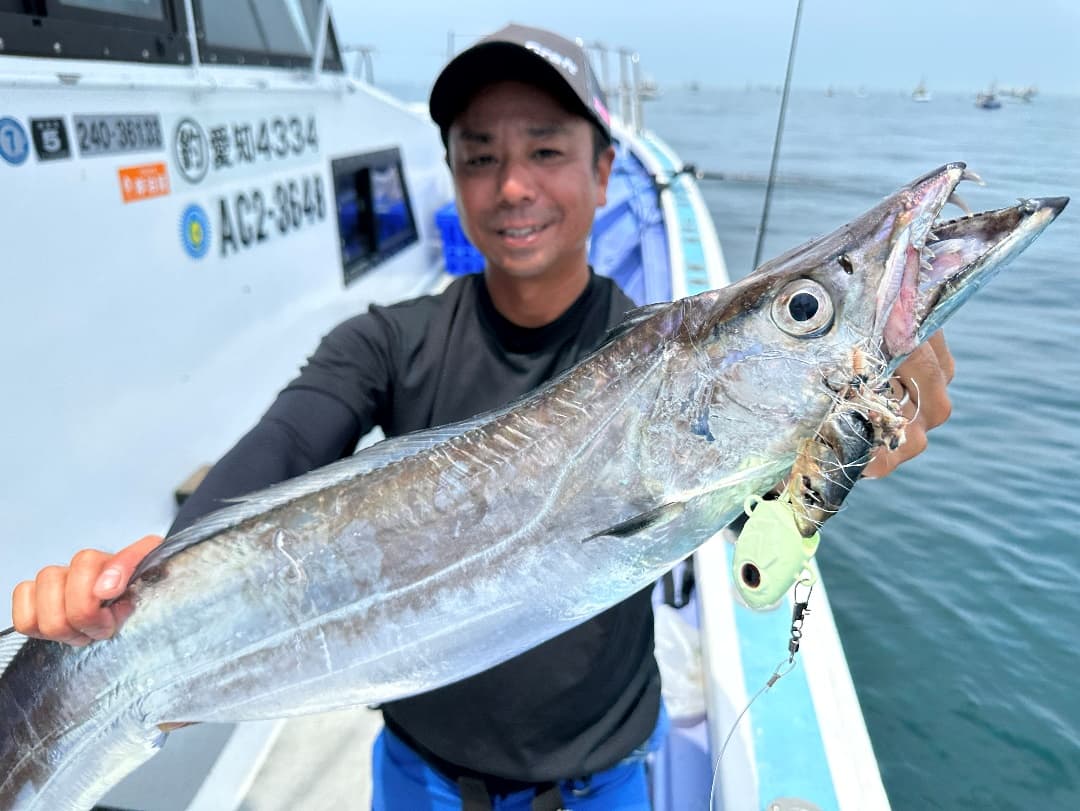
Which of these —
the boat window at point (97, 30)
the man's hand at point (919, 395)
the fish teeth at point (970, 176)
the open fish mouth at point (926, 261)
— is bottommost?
the man's hand at point (919, 395)

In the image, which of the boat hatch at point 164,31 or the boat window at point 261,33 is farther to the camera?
the boat window at point 261,33

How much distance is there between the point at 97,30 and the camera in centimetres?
309

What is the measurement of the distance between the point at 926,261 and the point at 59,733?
75.6 inches

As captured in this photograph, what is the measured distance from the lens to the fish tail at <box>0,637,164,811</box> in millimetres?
1435


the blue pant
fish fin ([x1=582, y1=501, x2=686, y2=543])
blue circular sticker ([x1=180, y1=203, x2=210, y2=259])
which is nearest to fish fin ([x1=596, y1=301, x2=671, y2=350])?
fish fin ([x1=582, y1=501, x2=686, y2=543])

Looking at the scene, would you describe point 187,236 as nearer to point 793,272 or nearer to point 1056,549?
point 793,272

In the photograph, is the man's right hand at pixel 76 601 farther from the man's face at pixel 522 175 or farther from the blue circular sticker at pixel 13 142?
the blue circular sticker at pixel 13 142

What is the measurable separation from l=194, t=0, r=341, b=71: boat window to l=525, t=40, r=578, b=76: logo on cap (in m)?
3.09

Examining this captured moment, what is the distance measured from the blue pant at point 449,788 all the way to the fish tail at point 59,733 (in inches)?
26.8

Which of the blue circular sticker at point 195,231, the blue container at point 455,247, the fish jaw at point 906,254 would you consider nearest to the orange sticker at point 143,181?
the blue circular sticker at point 195,231

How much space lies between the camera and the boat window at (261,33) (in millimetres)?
4145

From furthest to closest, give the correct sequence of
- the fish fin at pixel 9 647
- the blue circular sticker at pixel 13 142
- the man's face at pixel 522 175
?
the blue circular sticker at pixel 13 142
the man's face at pixel 522 175
the fish fin at pixel 9 647

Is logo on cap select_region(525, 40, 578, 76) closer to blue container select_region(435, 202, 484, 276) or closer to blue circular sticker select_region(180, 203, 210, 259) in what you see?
blue circular sticker select_region(180, 203, 210, 259)

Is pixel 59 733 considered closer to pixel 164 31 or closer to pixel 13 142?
pixel 13 142
